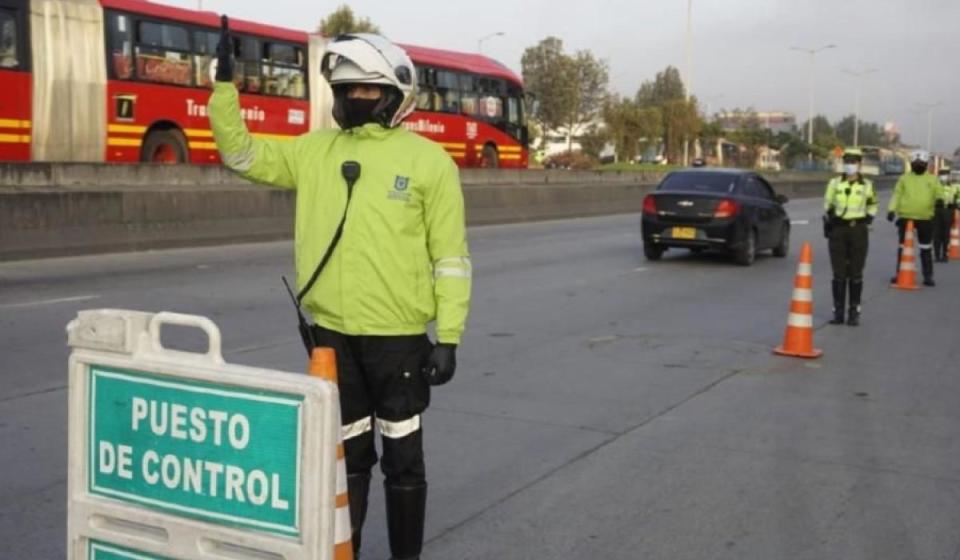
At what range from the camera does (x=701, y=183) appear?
19812 mm

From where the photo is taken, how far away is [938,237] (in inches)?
861

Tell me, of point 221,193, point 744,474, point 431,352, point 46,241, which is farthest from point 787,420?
point 221,193

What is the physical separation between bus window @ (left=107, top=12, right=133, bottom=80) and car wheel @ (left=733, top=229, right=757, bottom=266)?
497 inches

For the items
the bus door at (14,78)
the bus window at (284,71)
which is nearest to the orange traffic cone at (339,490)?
the bus door at (14,78)

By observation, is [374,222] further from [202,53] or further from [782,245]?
[202,53]

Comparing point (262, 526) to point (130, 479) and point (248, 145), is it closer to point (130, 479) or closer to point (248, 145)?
point (130, 479)

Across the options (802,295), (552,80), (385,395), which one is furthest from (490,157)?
(552,80)

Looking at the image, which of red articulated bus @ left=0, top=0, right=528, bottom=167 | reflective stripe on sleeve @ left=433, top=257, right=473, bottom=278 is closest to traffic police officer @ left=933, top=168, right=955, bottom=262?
red articulated bus @ left=0, top=0, right=528, bottom=167

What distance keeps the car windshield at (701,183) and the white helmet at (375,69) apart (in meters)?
15.8

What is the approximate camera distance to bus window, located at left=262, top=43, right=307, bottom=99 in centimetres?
2769

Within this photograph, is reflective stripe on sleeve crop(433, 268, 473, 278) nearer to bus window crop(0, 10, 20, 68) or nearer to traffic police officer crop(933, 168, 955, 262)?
traffic police officer crop(933, 168, 955, 262)

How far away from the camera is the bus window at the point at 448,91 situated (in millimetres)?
34094

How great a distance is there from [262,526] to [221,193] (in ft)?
62.2

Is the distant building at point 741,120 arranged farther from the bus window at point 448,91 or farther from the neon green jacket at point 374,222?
the neon green jacket at point 374,222
